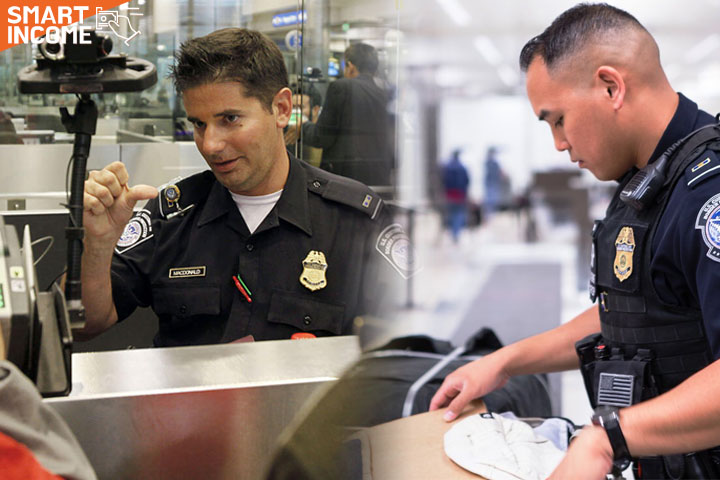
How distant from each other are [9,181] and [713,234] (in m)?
1.65

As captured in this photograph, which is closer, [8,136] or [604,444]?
[604,444]

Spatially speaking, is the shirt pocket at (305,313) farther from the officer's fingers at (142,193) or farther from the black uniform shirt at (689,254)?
the black uniform shirt at (689,254)

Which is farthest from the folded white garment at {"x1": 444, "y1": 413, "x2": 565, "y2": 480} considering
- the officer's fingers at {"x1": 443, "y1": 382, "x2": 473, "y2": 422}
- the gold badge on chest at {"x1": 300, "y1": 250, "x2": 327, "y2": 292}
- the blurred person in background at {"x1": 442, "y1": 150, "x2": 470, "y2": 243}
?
the blurred person in background at {"x1": 442, "y1": 150, "x2": 470, "y2": 243}

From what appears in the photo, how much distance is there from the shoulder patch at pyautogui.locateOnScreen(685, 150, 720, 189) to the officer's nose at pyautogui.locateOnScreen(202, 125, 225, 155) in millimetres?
802

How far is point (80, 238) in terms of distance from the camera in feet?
3.10

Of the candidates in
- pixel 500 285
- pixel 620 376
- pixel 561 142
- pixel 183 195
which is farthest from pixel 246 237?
pixel 500 285

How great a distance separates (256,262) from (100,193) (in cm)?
39

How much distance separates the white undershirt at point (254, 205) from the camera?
53.2 inches

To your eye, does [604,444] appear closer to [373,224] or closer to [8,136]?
[373,224]

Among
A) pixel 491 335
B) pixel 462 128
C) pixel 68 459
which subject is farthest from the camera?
pixel 462 128

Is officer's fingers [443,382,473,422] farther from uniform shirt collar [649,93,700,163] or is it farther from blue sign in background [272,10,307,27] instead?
blue sign in background [272,10,307,27]

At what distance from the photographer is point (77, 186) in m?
0.93

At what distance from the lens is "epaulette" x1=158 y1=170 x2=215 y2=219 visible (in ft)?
4.40

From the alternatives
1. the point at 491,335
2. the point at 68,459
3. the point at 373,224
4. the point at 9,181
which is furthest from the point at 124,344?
the point at 68,459
